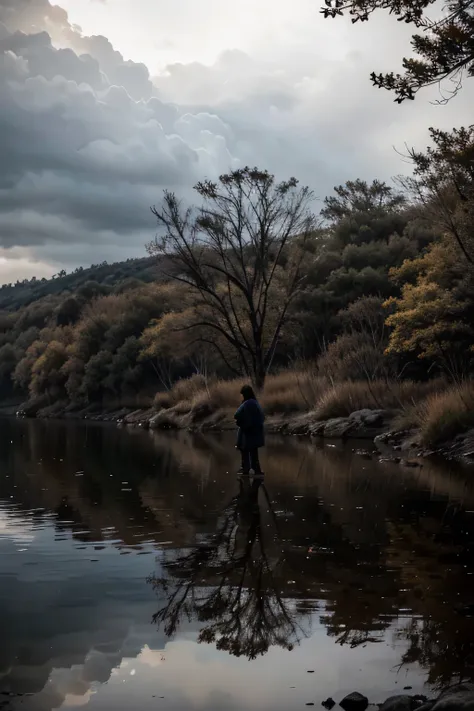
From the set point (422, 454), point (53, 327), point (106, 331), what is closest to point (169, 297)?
point (106, 331)

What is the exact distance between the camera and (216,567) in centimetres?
865

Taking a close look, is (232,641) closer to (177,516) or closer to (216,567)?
(216,567)

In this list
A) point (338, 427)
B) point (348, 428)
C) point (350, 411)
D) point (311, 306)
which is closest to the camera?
point (348, 428)

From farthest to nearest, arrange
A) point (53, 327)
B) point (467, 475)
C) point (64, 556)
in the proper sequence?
point (53, 327)
point (467, 475)
point (64, 556)

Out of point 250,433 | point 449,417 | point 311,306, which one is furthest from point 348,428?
point 311,306

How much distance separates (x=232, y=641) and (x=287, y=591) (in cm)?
151

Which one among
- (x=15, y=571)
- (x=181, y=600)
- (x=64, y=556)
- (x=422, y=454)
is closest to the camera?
(x=181, y=600)

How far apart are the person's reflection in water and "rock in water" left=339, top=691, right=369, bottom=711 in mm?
1061

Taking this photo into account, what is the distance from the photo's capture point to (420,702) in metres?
4.83

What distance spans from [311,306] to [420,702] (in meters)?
44.8

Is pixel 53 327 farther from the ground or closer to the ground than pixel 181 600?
farther from the ground

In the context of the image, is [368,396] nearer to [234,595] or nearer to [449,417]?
[449,417]

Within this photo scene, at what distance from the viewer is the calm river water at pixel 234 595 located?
5.35 meters

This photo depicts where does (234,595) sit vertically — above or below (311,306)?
below
